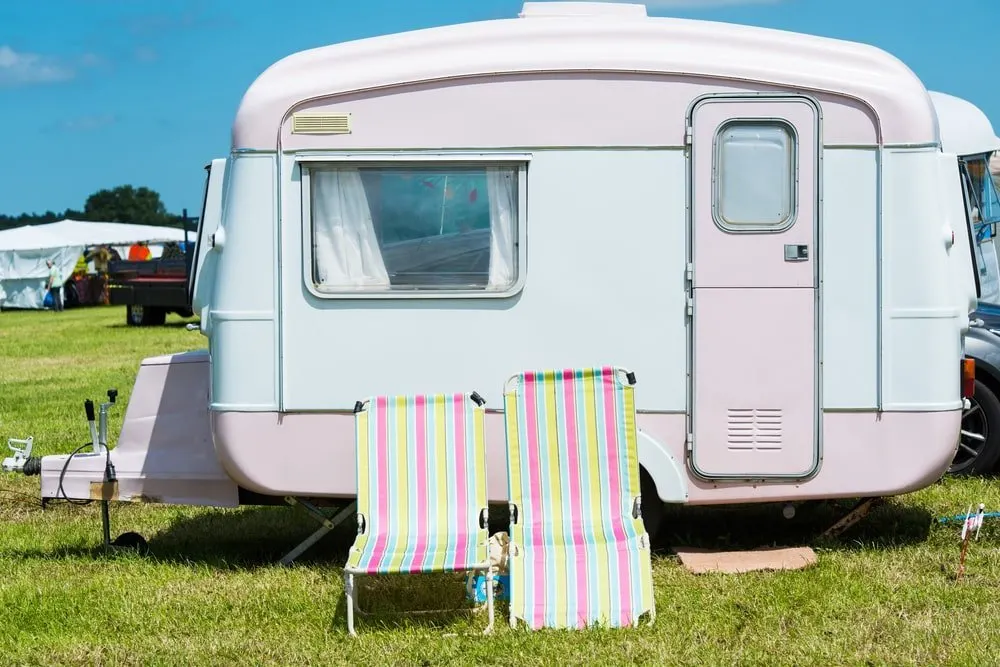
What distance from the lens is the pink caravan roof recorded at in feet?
18.8

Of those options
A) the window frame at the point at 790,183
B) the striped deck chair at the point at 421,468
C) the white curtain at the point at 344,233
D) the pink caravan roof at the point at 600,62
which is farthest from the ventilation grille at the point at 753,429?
the white curtain at the point at 344,233

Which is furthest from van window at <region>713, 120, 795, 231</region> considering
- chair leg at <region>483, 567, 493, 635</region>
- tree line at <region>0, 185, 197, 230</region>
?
tree line at <region>0, 185, 197, 230</region>

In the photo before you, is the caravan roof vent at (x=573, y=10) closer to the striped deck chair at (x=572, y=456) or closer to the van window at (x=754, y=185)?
the van window at (x=754, y=185)

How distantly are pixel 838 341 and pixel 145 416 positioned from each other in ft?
11.1

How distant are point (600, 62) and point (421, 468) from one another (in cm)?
202

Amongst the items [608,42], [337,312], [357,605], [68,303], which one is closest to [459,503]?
[357,605]

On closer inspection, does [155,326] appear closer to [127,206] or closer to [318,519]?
[318,519]

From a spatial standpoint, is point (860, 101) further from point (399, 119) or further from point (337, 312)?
point (337, 312)

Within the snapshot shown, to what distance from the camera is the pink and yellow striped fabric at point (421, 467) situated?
5.61 m

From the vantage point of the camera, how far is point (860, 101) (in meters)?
5.72

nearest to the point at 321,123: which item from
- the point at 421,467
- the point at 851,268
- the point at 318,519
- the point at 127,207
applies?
the point at 421,467

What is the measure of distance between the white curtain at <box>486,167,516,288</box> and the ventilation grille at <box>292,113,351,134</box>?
2.29 ft

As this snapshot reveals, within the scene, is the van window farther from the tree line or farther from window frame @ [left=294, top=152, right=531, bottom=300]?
the tree line

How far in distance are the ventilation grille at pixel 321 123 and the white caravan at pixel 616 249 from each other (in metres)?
0.01
